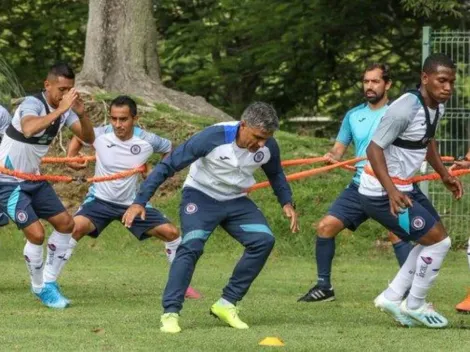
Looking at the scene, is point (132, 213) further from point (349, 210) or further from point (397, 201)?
point (349, 210)

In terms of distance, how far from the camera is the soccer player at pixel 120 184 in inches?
462

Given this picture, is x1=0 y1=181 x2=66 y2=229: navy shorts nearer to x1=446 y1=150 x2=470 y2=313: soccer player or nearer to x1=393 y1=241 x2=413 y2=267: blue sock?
x1=393 y1=241 x2=413 y2=267: blue sock

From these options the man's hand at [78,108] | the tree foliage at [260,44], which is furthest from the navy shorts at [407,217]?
→ the tree foliage at [260,44]

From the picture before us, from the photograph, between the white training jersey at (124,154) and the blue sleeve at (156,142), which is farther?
the blue sleeve at (156,142)

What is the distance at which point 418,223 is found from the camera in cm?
955

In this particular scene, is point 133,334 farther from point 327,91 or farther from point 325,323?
point 327,91

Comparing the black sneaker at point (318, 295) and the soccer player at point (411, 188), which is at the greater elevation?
the soccer player at point (411, 188)

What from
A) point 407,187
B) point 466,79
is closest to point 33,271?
point 407,187

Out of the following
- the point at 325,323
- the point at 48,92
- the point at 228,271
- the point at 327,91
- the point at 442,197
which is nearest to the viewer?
the point at 325,323

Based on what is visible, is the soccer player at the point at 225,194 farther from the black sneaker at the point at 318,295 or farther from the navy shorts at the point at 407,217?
the black sneaker at the point at 318,295

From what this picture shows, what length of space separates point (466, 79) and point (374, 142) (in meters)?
8.76

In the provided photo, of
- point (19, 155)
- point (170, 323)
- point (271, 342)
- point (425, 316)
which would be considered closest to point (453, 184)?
point (425, 316)

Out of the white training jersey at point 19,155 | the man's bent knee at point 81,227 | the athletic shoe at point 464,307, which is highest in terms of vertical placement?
the white training jersey at point 19,155

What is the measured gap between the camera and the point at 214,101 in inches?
931
